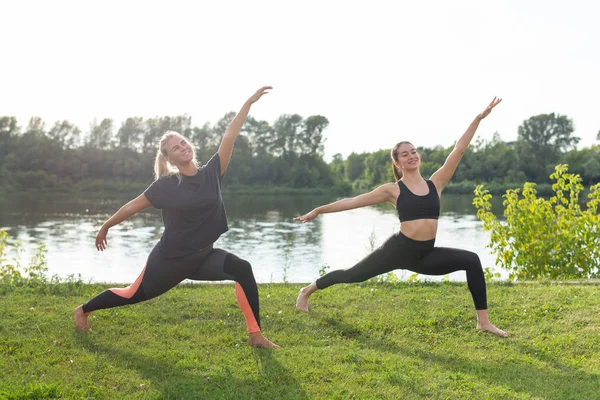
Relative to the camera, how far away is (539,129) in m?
97.2

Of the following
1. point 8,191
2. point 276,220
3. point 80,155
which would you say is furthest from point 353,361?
point 80,155

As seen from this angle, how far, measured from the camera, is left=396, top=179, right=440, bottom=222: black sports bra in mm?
5656

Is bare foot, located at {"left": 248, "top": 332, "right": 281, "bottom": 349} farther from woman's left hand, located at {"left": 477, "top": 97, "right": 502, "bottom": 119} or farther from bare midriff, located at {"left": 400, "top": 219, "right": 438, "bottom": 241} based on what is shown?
woman's left hand, located at {"left": 477, "top": 97, "right": 502, "bottom": 119}

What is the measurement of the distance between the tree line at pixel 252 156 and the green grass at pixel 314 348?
6848cm

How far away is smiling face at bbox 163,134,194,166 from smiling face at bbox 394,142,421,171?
202 cm

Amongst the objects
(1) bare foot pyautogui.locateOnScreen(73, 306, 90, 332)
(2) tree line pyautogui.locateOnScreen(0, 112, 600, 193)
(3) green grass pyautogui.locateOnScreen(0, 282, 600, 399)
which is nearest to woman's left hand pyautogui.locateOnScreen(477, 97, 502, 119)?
(3) green grass pyautogui.locateOnScreen(0, 282, 600, 399)

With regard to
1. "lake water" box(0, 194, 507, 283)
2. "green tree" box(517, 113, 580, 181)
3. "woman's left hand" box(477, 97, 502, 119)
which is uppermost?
"green tree" box(517, 113, 580, 181)

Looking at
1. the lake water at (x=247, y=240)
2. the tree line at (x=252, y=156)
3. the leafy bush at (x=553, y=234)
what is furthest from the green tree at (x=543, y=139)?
the leafy bush at (x=553, y=234)

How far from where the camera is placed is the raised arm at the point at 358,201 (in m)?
5.56

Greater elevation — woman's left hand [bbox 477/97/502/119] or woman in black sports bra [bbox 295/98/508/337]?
woman's left hand [bbox 477/97/502/119]

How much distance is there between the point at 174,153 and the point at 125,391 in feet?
6.61

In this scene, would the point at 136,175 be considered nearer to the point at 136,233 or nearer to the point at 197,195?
the point at 136,233

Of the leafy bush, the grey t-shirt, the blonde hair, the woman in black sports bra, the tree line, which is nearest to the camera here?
the grey t-shirt

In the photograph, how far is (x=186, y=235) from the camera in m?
5.06
